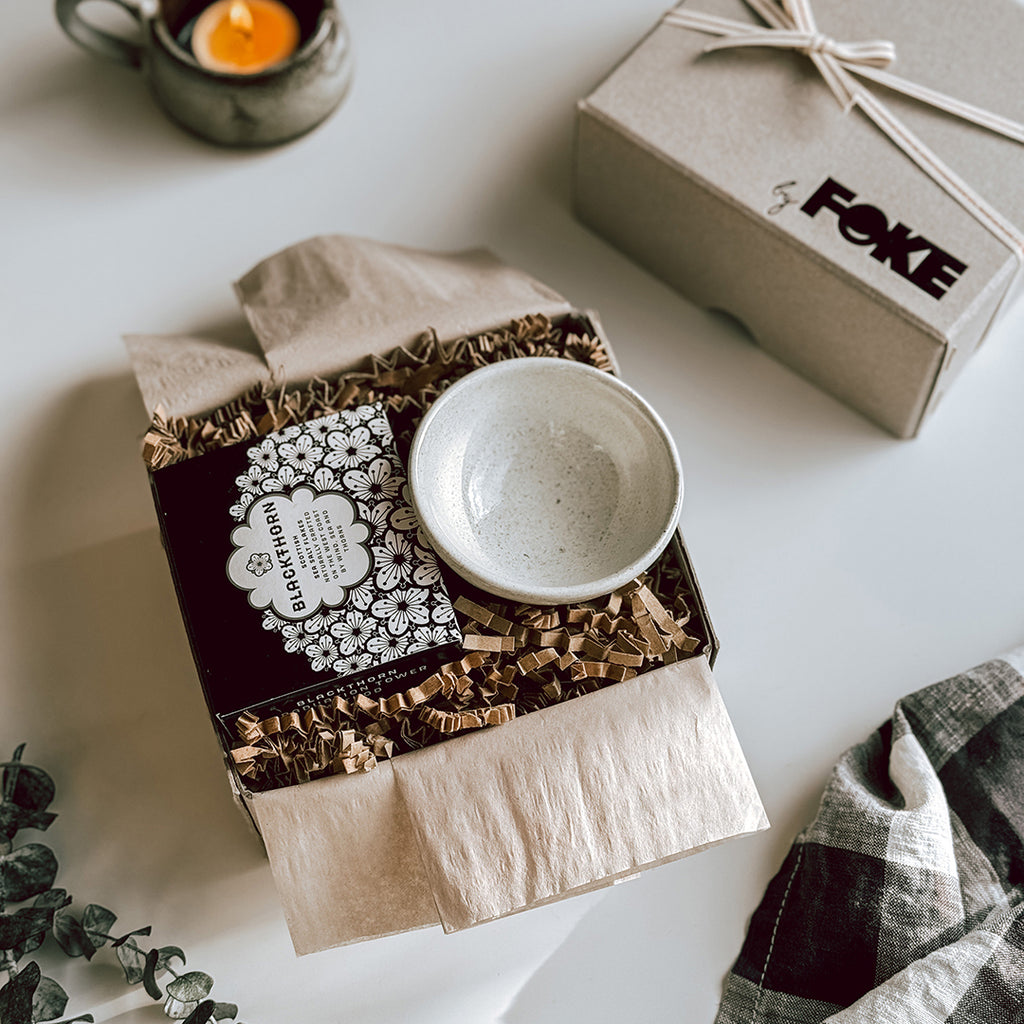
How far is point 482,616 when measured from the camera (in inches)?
24.5

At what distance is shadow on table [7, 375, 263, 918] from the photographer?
0.71 metres

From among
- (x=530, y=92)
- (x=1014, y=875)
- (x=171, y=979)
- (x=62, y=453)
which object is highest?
(x=530, y=92)

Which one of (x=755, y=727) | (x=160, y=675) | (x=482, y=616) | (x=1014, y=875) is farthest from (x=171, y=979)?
(x=1014, y=875)

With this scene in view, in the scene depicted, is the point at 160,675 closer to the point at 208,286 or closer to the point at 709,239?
the point at 208,286

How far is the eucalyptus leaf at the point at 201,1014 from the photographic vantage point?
646 mm

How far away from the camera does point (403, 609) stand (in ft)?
2.00

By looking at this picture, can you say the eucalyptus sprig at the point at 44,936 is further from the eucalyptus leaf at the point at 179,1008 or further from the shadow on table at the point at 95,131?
the shadow on table at the point at 95,131

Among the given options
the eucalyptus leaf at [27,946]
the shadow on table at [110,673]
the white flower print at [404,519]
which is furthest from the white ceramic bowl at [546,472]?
the eucalyptus leaf at [27,946]

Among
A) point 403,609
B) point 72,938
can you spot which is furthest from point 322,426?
point 72,938

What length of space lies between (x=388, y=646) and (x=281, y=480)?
0.12 meters

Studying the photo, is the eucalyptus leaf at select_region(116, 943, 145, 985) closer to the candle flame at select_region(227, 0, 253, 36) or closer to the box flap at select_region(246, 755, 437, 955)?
the box flap at select_region(246, 755, 437, 955)

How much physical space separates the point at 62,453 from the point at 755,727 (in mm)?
538

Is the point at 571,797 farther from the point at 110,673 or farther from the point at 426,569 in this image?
the point at 110,673

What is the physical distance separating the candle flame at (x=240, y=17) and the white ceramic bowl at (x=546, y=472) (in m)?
0.39
